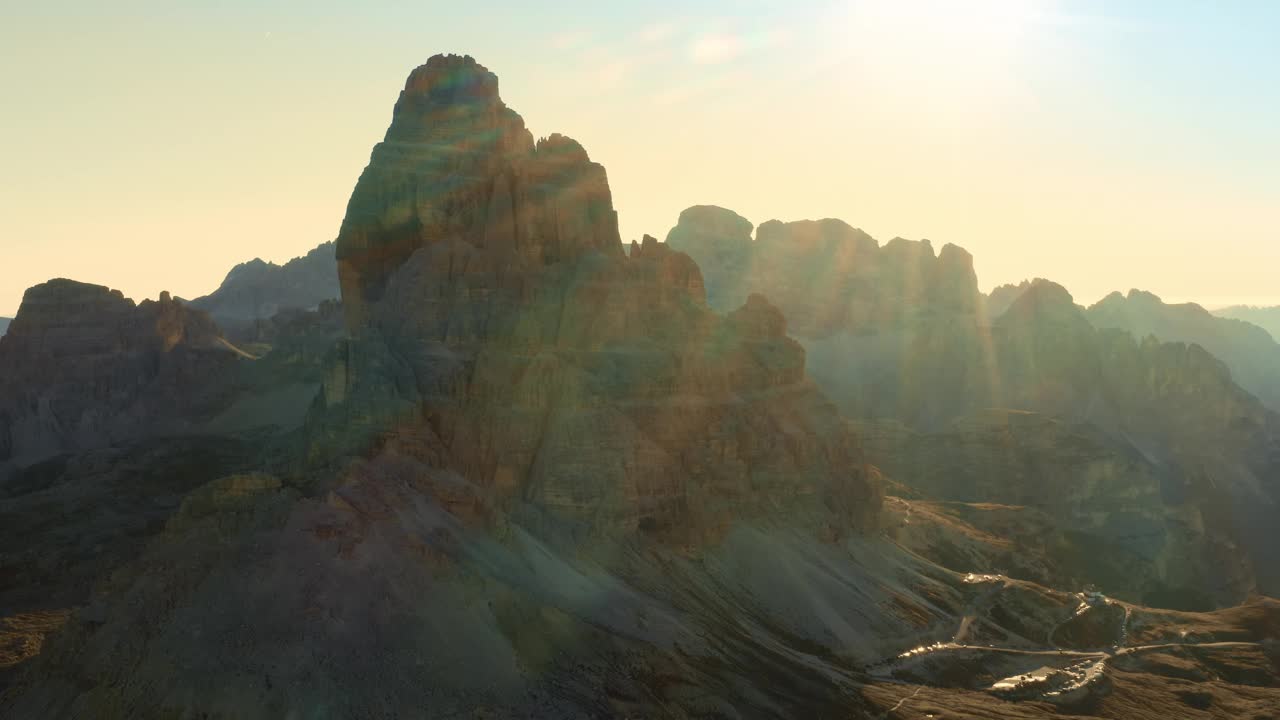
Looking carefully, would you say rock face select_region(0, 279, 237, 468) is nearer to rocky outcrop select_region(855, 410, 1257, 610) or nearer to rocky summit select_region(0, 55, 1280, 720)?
rocky summit select_region(0, 55, 1280, 720)

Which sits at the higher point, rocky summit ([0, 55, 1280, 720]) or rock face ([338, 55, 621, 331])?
rock face ([338, 55, 621, 331])

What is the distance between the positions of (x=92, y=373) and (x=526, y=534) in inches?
4209

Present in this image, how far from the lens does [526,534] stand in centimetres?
7038

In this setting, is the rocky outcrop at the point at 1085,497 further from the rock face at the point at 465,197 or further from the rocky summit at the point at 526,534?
the rock face at the point at 465,197

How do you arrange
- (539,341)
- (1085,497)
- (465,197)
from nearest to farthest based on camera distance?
(539,341)
(465,197)
(1085,497)

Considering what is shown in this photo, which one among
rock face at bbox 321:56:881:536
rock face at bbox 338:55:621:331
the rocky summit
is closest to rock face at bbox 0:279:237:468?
the rocky summit

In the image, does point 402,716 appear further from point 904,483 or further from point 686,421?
point 904,483

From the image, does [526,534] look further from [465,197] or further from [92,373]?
[92,373]

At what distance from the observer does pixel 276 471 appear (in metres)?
76.9

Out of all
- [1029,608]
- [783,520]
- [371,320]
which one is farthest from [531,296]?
[1029,608]

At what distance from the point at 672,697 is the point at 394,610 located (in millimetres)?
15414

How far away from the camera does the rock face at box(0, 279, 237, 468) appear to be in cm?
14500

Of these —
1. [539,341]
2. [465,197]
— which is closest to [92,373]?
[465,197]

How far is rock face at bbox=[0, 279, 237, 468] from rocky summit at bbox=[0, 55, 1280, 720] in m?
0.74
